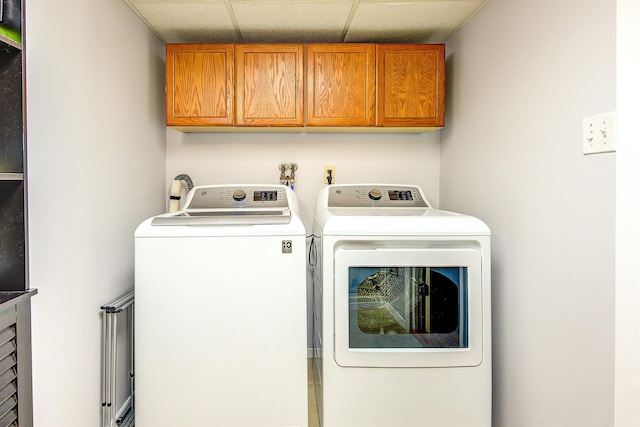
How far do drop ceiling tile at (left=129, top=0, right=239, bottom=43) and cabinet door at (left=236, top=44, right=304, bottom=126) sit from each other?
18cm

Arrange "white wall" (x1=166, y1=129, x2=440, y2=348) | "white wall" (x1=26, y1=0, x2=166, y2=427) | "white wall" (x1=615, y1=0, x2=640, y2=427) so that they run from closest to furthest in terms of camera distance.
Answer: "white wall" (x1=615, y1=0, x2=640, y2=427) → "white wall" (x1=26, y1=0, x2=166, y2=427) → "white wall" (x1=166, y1=129, x2=440, y2=348)

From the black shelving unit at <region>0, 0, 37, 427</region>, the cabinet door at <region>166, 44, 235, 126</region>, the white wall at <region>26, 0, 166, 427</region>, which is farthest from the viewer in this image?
the cabinet door at <region>166, 44, 235, 126</region>

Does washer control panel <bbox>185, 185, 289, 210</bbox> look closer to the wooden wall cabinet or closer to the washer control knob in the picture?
the wooden wall cabinet

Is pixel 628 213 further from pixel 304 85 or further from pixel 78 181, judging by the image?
pixel 78 181

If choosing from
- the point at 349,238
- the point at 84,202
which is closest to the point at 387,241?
the point at 349,238

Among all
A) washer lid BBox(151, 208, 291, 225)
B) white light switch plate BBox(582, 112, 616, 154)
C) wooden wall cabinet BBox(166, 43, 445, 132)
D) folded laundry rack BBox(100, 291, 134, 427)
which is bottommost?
folded laundry rack BBox(100, 291, 134, 427)

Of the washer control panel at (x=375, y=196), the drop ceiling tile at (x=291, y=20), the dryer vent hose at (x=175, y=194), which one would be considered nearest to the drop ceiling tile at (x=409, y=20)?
the drop ceiling tile at (x=291, y=20)

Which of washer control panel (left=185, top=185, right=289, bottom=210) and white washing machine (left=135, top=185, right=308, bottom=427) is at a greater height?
washer control panel (left=185, top=185, right=289, bottom=210)

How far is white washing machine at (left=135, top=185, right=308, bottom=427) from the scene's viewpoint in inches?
64.9

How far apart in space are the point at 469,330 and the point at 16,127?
176 cm

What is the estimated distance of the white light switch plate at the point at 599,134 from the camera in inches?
46.1

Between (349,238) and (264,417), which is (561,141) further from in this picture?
(264,417)

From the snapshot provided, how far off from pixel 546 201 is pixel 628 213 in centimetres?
34

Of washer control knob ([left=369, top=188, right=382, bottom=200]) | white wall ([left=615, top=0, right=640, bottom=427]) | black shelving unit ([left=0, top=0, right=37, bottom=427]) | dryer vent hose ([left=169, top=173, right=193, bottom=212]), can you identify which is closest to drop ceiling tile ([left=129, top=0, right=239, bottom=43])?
dryer vent hose ([left=169, top=173, right=193, bottom=212])
